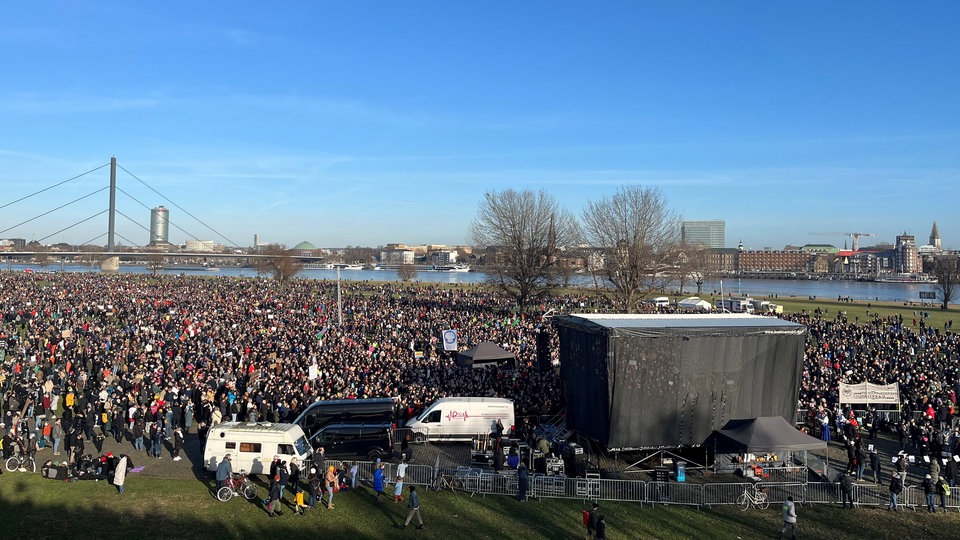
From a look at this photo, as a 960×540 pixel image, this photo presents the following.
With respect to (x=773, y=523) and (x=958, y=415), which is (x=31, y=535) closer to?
(x=773, y=523)

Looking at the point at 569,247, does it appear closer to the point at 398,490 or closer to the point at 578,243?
the point at 578,243

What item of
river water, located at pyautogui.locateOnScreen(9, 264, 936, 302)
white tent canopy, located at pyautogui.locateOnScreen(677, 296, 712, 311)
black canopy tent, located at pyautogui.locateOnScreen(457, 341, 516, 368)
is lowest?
river water, located at pyautogui.locateOnScreen(9, 264, 936, 302)

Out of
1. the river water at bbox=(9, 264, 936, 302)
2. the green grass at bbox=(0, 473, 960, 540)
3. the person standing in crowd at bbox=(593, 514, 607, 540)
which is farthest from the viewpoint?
the river water at bbox=(9, 264, 936, 302)

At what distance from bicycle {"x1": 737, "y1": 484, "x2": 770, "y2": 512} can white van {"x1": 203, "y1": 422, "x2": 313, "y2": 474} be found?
9749 millimetres

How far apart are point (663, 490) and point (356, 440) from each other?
7602 mm

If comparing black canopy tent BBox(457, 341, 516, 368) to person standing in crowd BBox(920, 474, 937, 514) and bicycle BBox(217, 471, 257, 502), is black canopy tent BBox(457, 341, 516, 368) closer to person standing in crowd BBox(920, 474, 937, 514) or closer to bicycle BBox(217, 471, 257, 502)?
bicycle BBox(217, 471, 257, 502)

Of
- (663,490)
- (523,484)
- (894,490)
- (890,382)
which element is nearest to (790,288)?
(890,382)

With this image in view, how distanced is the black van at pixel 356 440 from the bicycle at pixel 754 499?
8.39 meters

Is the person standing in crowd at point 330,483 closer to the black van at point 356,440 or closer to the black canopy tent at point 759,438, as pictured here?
the black van at point 356,440

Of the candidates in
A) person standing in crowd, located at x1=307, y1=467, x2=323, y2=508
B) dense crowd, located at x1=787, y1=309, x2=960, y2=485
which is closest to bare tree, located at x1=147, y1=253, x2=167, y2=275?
dense crowd, located at x1=787, y1=309, x2=960, y2=485

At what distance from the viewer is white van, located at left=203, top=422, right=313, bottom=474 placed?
565 inches

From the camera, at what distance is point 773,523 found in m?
12.7

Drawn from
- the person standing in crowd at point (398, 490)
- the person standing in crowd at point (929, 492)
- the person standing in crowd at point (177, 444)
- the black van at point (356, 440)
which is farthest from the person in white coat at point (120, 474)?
the person standing in crowd at point (929, 492)

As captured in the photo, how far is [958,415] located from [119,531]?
23.9 metres
